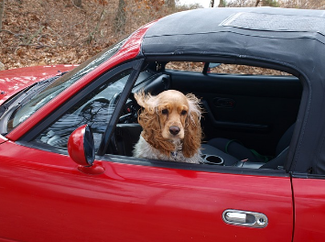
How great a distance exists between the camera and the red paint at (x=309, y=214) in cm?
148

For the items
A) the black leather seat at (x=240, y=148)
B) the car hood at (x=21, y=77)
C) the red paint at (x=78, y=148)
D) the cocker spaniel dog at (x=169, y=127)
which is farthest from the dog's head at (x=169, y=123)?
the car hood at (x=21, y=77)

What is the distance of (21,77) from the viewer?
312 centimetres

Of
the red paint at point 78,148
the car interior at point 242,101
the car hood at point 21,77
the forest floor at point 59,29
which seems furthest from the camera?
the forest floor at point 59,29

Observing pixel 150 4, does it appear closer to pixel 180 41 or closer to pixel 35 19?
pixel 35 19

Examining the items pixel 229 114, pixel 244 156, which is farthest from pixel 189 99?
pixel 229 114

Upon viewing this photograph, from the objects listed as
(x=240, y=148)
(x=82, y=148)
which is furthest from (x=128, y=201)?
→ (x=240, y=148)

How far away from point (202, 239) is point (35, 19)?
1027 cm

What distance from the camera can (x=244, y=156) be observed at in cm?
275

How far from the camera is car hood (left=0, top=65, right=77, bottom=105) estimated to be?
2731mm

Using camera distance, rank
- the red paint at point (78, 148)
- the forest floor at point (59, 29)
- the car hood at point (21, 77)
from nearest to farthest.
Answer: the red paint at point (78, 148) < the car hood at point (21, 77) < the forest floor at point (59, 29)

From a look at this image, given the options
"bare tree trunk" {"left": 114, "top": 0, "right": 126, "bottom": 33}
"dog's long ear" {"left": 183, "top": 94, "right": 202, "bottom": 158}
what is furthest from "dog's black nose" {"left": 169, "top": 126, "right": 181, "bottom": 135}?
"bare tree trunk" {"left": 114, "top": 0, "right": 126, "bottom": 33}

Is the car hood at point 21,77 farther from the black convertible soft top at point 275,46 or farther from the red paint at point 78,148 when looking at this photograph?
the black convertible soft top at point 275,46

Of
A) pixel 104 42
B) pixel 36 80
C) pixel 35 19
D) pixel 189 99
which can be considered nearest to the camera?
pixel 189 99

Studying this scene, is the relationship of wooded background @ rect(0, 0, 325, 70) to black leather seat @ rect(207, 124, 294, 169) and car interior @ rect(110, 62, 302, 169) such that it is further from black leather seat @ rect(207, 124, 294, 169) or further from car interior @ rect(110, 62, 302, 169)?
black leather seat @ rect(207, 124, 294, 169)
